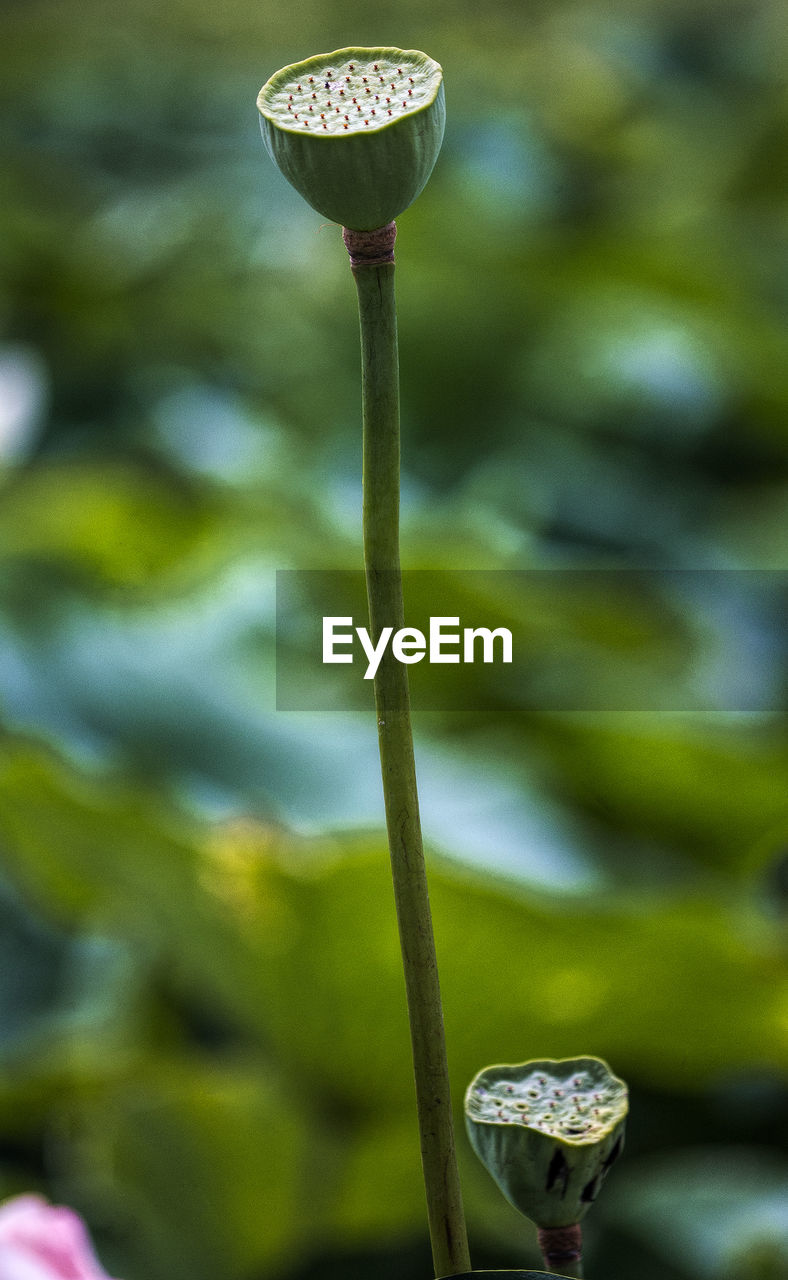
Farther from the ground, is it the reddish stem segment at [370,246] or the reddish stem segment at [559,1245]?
the reddish stem segment at [370,246]

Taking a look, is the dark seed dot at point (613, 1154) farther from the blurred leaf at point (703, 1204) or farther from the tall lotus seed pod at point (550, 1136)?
the blurred leaf at point (703, 1204)

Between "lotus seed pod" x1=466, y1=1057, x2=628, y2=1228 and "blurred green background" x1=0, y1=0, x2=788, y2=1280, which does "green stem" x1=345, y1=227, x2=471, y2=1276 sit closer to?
"lotus seed pod" x1=466, y1=1057, x2=628, y2=1228

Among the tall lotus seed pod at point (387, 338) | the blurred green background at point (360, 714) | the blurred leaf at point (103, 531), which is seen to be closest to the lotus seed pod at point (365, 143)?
the tall lotus seed pod at point (387, 338)

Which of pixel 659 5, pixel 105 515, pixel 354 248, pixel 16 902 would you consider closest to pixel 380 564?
pixel 354 248

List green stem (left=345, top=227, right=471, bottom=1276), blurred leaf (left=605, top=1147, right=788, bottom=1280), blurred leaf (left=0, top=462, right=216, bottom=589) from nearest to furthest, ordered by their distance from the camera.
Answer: green stem (left=345, top=227, right=471, bottom=1276) → blurred leaf (left=605, top=1147, right=788, bottom=1280) → blurred leaf (left=0, top=462, right=216, bottom=589)

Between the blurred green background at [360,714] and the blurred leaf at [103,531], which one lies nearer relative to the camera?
the blurred green background at [360,714]

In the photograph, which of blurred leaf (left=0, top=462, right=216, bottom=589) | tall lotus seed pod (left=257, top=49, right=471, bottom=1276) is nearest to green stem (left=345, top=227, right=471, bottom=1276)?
tall lotus seed pod (left=257, top=49, right=471, bottom=1276)

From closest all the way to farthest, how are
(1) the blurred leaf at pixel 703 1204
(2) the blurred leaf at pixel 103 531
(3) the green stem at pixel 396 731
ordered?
(3) the green stem at pixel 396 731, (1) the blurred leaf at pixel 703 1204, (2) the blurred leaf at pixel 103 531

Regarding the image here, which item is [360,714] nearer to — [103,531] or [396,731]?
[103,531]
